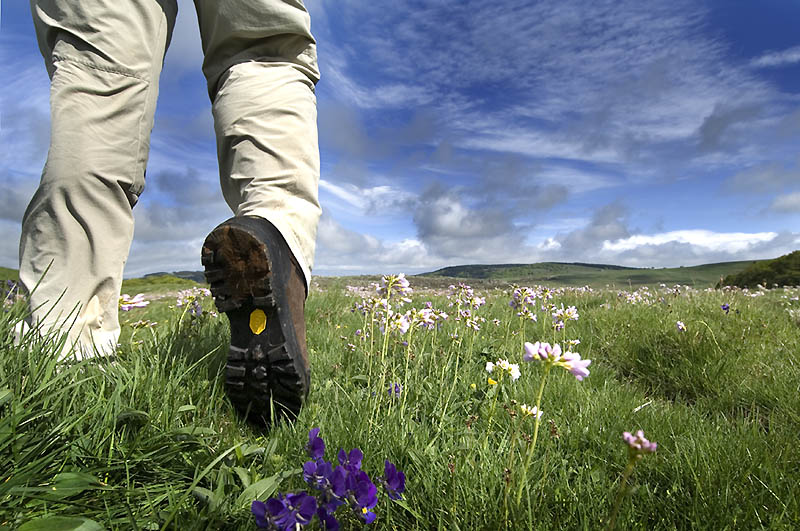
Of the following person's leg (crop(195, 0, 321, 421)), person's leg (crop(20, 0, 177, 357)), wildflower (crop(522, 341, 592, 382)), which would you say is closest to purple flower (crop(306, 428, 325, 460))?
person's leg (crop(195, 0, 321, 421))

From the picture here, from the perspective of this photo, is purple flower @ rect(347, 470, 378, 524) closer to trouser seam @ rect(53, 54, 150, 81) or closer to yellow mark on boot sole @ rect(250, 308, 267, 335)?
yellow mark on boot sole @ rect(250, 308, 267, 335)

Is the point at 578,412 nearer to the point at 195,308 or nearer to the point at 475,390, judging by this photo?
the point at 475,390

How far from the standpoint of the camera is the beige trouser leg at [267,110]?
7.55 feet

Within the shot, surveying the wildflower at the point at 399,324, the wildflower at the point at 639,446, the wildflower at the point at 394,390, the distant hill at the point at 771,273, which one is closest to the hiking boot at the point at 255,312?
the wildflower at the point at 394,390

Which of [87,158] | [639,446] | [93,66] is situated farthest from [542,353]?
[93,66]

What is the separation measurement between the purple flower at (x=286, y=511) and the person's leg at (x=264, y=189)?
81 centimetres

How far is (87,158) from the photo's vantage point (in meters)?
2.29

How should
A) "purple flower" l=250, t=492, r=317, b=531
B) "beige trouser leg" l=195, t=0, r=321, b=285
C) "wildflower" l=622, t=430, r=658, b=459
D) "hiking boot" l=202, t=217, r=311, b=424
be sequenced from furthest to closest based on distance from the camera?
"beige trouser leg" l=195, t=0, r=321, b=285
"hiking boot" l=202, t=217, r=311, b=424
"purple flower" l=250, t=492, r=317, b=531
"wildflower" l=622, t=430, r=658, b=459

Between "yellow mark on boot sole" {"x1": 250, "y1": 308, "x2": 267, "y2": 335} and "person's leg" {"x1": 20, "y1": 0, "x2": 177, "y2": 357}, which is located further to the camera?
"person's leg" {"x1": 20, "y1": 0, "x2": 177, "y2": 357}

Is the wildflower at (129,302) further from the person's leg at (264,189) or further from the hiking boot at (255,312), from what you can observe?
the hiking boot at (255,312)

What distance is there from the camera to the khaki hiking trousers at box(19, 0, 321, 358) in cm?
227

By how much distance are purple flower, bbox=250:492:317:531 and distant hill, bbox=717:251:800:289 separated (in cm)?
3002

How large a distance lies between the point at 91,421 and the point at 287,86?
1.88 m

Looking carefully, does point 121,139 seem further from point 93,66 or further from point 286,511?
point 286,511
